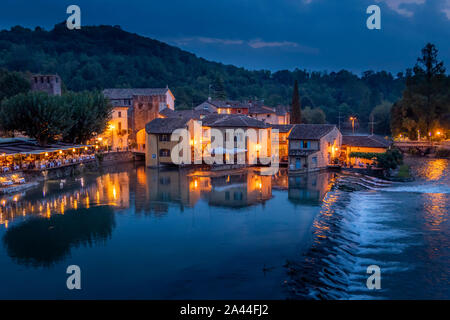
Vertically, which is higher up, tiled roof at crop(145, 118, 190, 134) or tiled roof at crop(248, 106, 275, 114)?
tiled roof at crop(248, 106, 275, 114)

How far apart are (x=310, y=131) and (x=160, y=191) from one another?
714 inches

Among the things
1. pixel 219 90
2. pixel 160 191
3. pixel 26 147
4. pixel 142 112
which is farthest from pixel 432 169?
pixel 219 90

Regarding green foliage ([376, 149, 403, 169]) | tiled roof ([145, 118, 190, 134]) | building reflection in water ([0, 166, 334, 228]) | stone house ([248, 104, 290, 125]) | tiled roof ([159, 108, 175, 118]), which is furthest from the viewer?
stone house ([248, 104, 290, 125])

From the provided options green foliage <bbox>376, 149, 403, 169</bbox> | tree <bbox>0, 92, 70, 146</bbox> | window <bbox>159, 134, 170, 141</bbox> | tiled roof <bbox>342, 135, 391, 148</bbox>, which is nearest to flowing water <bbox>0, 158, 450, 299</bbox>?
green foliage <bbox>376, 149, 403, 169</bbox>

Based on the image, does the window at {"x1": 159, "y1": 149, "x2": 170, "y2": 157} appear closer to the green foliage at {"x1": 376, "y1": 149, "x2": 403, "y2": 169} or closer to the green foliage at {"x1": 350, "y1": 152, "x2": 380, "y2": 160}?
the green foliage at {"x1": 350, "y1": 152, "x2": 380, "y2": 160}

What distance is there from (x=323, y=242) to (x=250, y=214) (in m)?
6.15

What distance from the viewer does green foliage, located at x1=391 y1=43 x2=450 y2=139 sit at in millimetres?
54000

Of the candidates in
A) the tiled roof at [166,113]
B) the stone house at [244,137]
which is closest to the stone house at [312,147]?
the stone house at [244,137]

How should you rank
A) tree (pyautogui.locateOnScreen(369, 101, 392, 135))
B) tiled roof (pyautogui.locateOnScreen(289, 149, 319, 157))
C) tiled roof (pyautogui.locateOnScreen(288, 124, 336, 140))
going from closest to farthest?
tiled roof (pyautogui.locateOnScreen(289, 149, 319, 157))
tiled roof (pyautogui.locateOnScreen(288, 124, 336, 140))
tree (pyautogui.locateOnScreen(369, 101, 392, 135))

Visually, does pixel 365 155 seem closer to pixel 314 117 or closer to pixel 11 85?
pixel 314 117

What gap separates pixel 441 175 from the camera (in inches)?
1416

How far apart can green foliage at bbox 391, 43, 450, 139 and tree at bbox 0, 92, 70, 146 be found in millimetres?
45279

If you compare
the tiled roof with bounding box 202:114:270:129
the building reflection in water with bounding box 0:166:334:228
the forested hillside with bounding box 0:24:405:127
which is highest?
the forested hillside with bounding box 0:24:405:127
